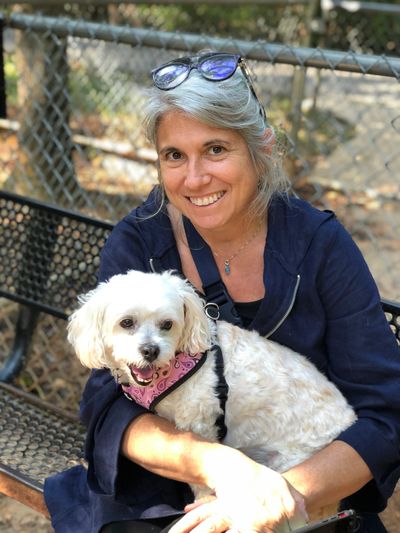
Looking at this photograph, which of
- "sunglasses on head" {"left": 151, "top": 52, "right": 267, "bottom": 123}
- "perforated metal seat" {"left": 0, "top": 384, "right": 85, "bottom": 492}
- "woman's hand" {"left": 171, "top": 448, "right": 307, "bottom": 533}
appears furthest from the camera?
"perforated metal seat" {"left": 0, "top": 384, "right": 85, "bottom": 492}

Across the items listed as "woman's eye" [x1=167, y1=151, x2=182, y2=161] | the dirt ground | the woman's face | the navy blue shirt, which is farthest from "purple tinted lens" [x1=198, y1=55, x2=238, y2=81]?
the dirt ground

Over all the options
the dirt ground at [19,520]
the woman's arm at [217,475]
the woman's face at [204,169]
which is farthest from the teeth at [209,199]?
the dirt ground at [19,520]

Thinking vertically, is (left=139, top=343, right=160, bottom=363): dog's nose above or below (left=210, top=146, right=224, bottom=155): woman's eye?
below

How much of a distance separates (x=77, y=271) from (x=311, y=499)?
4.83 ft

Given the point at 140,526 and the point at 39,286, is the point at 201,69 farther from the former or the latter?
the point at 39,286

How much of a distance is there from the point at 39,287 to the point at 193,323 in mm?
1308

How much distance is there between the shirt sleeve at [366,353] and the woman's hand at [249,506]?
0.28 m

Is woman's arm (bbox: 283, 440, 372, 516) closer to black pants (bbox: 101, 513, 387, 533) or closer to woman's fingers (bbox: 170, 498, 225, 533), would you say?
woman's fingers (bbox: 170, 498, 225, 533)

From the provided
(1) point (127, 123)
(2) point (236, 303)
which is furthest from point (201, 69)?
(1) point (127, 123)

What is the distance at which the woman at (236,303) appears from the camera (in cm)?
201

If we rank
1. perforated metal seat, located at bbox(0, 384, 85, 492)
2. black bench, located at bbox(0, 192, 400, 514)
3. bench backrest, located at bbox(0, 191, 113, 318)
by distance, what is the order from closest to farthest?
perforated metal seat, located at bbox(0, 384, 85, 492) → black bench, located at bbox(0, 192, 400, 514) → bench backrest, located at bbox(0, 191, 113, 318)

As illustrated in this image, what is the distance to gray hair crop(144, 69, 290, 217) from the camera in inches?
79.0

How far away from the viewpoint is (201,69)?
6.68 feet

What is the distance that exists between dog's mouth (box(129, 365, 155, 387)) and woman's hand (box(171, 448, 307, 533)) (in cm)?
31
